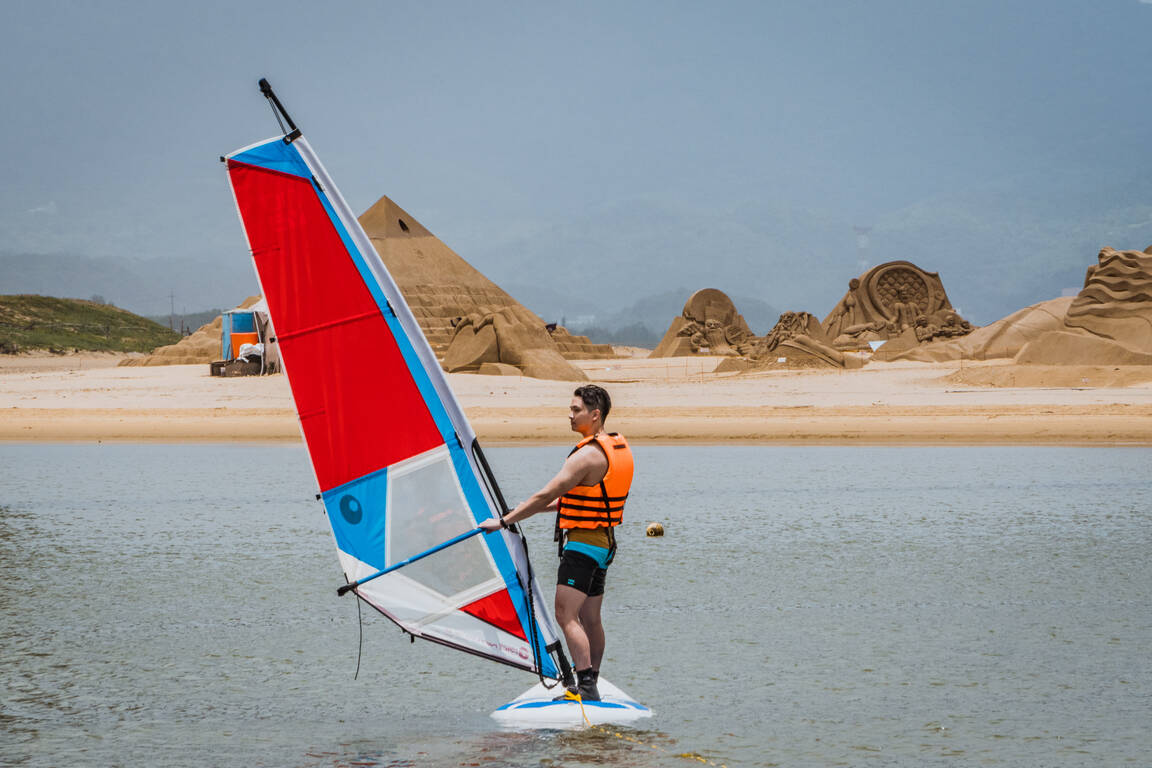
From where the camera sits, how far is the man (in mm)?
5094

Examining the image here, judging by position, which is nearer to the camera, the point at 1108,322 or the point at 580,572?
the point at 580,572

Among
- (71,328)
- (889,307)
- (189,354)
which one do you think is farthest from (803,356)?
(71,328)

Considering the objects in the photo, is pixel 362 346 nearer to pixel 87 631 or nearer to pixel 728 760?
pixel 728 760

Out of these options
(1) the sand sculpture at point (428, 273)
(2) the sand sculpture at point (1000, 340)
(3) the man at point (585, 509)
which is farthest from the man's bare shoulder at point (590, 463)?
(1) the sand sculpture at point (428, 273)

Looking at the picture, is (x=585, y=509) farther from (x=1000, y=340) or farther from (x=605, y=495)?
(x=1000, y=340)

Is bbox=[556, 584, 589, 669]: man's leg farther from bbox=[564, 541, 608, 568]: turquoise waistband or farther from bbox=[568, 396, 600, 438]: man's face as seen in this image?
bbox=[568, 396, 600, 438]: man's face

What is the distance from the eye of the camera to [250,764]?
5.21 metres

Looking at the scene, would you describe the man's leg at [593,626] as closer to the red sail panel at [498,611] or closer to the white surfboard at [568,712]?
the white surfboard at [568,712]

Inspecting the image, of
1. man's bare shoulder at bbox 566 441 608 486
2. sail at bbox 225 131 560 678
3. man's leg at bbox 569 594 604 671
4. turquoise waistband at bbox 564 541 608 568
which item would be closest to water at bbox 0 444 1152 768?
man's leg at bbox 569 594 604 671

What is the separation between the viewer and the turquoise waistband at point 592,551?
527cm

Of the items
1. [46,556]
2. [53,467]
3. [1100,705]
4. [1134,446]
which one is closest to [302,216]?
[1100,705]

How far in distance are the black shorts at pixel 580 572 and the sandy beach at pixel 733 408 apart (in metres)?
17.0

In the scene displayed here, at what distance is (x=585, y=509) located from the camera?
521 cm

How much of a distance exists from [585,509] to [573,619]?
55 centimetres
